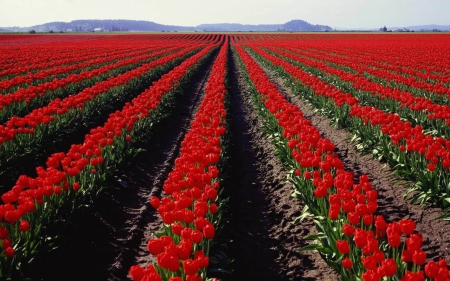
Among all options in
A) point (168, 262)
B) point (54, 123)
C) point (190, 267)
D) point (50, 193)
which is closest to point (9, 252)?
point (50, 193)

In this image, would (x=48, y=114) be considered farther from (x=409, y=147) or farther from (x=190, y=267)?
(x=190, y=267)

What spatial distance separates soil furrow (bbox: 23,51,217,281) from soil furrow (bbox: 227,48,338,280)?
1.21 meters

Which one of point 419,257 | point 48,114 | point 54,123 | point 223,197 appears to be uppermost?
point 419,257

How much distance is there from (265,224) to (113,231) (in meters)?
2.15

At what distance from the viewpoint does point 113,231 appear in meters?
5.83

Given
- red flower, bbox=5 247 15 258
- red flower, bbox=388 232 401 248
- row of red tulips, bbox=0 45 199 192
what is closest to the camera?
red flower, bbox=388 232 401 248

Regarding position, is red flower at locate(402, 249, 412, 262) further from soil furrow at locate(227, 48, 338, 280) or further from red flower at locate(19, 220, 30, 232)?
red flower at locate(19, 220, 30, 232)

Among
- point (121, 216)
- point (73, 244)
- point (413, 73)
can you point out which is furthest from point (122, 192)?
point (413, 73)

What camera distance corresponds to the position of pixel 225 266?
4477mm

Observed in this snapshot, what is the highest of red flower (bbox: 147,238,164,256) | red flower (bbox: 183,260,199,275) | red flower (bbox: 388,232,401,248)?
red flower (bbox: 388,232,401,248)

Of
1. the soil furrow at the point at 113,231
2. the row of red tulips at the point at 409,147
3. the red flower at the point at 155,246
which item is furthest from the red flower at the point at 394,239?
the soil furrow at the point at 113,231

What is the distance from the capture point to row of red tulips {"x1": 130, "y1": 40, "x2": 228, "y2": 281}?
10.4 ft

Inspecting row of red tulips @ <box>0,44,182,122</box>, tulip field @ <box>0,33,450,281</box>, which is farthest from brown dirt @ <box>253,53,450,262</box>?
row of red tulips @ <box>0,44,182,122</box>

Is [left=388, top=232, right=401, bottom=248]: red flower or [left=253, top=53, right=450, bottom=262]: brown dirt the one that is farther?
[left=253, top=53, right=450, bottom=262]: brown dirt
